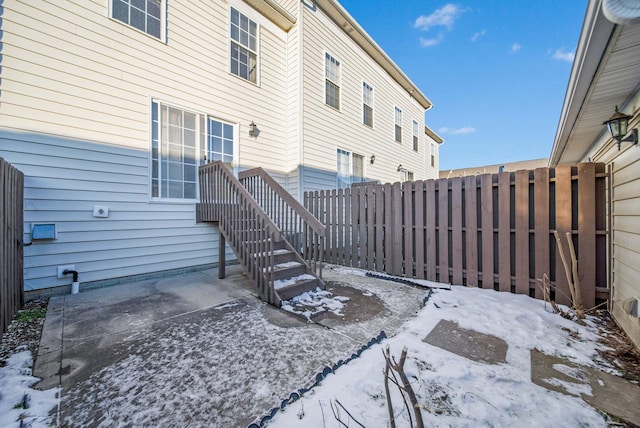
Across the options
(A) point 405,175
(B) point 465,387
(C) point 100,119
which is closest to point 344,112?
(A) point 405,175

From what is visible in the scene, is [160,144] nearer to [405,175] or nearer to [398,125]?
[398,125]

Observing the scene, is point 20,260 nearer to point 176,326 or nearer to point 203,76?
point 176,326

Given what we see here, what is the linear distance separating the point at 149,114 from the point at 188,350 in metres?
3.92

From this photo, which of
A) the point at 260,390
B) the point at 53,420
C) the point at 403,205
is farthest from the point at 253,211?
the point at 403,205

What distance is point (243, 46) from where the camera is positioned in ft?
18.1

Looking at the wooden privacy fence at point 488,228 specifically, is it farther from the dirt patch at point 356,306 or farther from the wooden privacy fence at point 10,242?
the wooden privacy fence at point 10,242

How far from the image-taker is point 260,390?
1.61 metres

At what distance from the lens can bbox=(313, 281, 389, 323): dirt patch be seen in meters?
2.72

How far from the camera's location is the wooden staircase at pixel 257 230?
314 cm

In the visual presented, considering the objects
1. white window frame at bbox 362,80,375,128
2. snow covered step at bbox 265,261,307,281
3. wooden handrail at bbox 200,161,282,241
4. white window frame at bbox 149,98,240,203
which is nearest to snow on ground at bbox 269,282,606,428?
wooden handrail at bbox 200,161,282,241

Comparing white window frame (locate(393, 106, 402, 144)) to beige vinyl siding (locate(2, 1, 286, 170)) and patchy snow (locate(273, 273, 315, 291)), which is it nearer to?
beige vinyl siding (locate(2, 1, 286, 170))

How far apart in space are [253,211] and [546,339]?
3.32 metres

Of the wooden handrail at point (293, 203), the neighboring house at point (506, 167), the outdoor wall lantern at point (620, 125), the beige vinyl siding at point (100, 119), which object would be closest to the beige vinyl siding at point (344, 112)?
the wooden handrail at point (293, 203)

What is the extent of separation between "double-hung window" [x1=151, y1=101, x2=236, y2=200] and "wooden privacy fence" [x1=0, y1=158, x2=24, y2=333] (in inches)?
61.4
